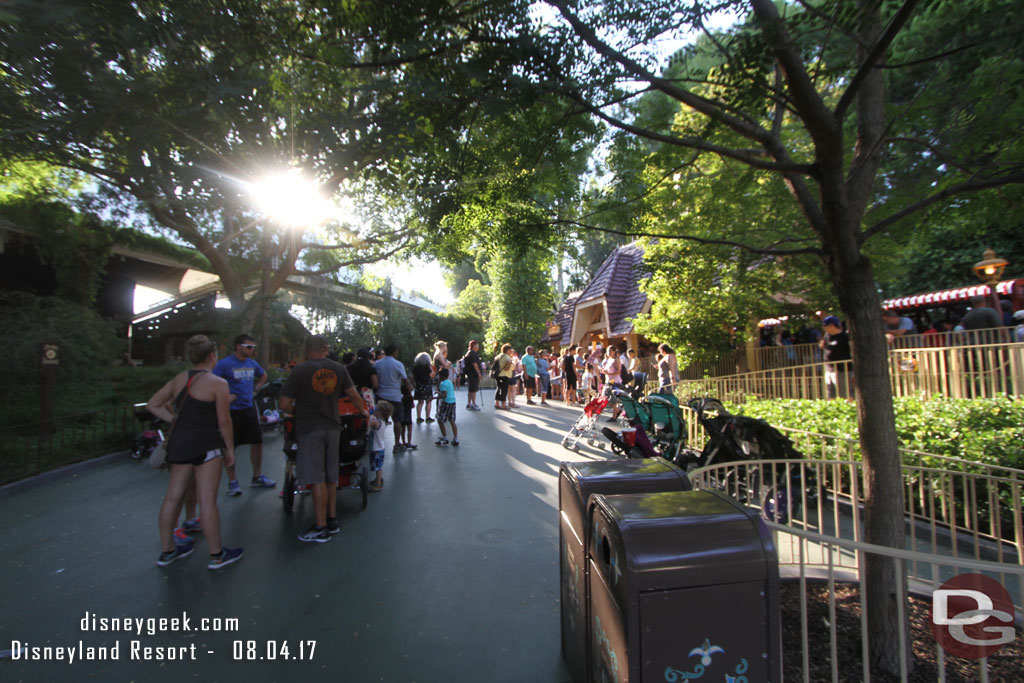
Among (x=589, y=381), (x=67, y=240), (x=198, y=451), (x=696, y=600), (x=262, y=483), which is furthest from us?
(x=589, y=381)

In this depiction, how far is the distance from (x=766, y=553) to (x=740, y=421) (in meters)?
4.10

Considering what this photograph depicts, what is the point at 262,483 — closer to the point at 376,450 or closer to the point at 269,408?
the point at 376,450

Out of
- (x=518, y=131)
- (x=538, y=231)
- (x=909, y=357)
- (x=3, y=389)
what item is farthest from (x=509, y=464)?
(x=3, y=389)

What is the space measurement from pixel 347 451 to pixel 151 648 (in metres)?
2.33

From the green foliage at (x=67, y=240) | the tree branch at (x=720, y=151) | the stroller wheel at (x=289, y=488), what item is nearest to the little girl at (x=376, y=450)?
the stroller wheel at (x=289, y=488)

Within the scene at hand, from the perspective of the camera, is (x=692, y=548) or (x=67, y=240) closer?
(x=692, y=548)

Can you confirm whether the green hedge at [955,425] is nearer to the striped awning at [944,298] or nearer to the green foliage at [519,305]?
the striped awning at [944,298]

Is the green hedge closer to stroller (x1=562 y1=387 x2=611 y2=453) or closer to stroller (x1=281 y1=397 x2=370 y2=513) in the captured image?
stroller (x1=562 y1=387 x2=611 y2=453)

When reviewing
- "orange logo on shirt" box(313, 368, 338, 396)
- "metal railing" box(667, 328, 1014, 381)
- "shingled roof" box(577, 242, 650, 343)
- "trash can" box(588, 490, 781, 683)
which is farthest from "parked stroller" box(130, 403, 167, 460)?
"shingled roof" box(577, 242, 650, 343)

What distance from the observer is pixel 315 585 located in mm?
3762

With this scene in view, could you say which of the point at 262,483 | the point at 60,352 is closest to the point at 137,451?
the point at 60,352

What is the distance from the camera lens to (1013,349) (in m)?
5.64

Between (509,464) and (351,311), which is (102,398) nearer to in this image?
(509,464)

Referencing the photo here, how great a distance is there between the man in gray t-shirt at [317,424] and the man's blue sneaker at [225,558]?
564 mm
